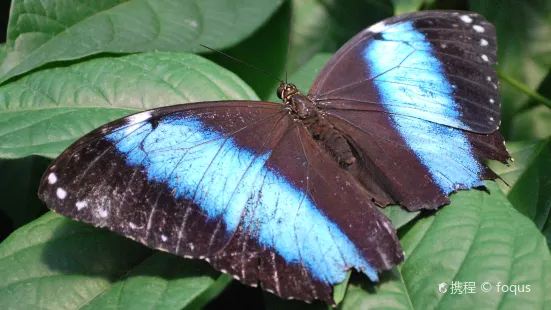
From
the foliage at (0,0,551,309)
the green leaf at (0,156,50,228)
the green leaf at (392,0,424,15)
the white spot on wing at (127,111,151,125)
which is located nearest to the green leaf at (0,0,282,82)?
the foliage at (0,0,551,309)

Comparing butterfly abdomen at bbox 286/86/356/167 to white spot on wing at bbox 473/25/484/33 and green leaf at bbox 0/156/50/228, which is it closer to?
white spot on wing at bbox 473/25/484/33

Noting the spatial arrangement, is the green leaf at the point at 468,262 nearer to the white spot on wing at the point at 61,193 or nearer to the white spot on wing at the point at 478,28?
the white spot on wing at the point at 478,28

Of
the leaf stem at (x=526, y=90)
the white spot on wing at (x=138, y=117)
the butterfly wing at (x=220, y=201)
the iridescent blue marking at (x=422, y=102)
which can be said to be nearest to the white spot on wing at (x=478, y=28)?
the iridescent blue marking at (x=422, y=102)

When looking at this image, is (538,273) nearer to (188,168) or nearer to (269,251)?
(269,251)

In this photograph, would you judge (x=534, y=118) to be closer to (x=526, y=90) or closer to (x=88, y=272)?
(x=526, y=90)

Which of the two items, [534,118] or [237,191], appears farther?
[534,118]

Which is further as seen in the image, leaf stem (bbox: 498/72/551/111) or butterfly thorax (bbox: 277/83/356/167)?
leaf stem (bbox: 498/72/551/111)

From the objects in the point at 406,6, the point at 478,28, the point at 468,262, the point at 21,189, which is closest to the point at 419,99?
the point at 478,28
